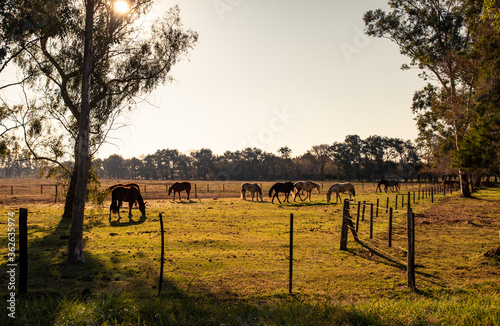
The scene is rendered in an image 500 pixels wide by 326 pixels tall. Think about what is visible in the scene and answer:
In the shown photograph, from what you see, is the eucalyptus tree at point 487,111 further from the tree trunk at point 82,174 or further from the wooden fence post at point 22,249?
the wooden fence post at point 22,249

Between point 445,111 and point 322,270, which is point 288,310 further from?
point 445,111

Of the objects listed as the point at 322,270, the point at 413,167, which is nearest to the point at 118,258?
the point at 322,270

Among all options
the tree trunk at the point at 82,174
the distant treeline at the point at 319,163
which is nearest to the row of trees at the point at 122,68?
the tree trunk at the point at 82,174

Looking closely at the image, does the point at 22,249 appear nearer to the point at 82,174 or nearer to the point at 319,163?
the point at 82,174

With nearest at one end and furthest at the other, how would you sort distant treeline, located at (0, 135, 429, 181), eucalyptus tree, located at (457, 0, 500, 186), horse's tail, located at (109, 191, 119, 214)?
eucalyptus tree, located at (457, 0, 500, 186) < horse's tail, located at (109, 191, 119, 214) < distant treeline, located at (0, 135, 429, 181)

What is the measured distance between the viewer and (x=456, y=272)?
26.8ft

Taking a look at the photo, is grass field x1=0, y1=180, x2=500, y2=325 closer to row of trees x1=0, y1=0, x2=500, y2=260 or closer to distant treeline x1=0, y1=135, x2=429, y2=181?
row of trees x1=0, y1=0, x2=500, y2=260

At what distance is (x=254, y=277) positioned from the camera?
7699 mm

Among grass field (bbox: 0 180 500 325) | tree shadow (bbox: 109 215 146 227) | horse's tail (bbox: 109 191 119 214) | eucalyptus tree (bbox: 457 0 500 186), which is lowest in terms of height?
tree shadow (bbox: 109 215 146 227)

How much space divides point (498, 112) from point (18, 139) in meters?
23.1

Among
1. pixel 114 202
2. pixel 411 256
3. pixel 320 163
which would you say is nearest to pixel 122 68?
pixel 114 202

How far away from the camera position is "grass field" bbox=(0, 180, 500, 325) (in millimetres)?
4832

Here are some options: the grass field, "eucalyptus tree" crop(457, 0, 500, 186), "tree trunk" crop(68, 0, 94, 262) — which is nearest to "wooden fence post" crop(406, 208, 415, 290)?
the grass field

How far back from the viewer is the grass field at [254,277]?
4.83 metres
